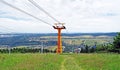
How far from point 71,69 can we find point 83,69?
1310mm

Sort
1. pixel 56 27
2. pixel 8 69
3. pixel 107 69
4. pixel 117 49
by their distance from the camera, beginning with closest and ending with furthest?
pixel 8 69 → pixel 107 69 → pixel 117 49 → pixel 56 27

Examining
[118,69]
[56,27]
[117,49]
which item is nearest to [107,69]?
[118,69]

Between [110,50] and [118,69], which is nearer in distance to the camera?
[118,69]

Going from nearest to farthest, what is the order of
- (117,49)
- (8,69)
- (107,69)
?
(8,69), (107,69), (117,49)

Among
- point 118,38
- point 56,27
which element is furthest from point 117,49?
point 56,27

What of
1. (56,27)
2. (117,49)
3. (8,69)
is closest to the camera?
(8,69)

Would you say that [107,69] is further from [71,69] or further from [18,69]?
[18,69]

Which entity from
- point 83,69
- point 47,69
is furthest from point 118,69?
point 47,69

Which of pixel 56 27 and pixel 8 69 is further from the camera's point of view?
pixel 56 27

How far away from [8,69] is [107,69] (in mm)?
7348

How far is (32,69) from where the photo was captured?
2548 centimetres

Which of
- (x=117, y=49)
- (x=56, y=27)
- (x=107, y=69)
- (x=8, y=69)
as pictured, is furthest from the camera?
(x=56, y=27)

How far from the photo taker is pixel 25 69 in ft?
82.2

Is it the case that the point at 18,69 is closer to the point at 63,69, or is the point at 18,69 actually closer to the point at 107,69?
the point at 63,69
